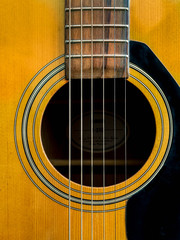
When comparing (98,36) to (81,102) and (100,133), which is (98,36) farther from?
(100,133)

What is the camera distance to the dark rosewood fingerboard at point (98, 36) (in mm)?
600

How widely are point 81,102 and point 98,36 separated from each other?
138 millimetres

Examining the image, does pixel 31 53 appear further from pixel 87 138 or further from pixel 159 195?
pixel 159 195

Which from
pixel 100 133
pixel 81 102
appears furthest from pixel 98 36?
pixel 100 133

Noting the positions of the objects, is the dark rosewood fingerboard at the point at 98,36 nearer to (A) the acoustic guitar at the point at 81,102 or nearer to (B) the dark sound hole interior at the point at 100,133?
(A) the acoustic guitar at the point at 81,102

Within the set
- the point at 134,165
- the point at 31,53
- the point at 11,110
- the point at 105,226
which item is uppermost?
the point at 31,53

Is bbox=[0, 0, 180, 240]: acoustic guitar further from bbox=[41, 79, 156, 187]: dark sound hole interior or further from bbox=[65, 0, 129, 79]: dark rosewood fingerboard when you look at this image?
bbox=[41, 79, 156, 187]: dark sound hole interior

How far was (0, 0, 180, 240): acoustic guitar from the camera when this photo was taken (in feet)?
1.96

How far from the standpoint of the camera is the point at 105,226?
594 mm

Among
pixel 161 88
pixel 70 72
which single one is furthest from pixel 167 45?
pixel 70 72

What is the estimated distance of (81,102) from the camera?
597mm

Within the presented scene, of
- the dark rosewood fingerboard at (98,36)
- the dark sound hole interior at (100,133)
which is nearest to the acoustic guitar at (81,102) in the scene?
the dark rosewood fingerboard at (98,36)

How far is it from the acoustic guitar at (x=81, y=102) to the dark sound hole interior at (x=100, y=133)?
0.50 feet

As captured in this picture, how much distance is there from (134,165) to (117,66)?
287 mm
